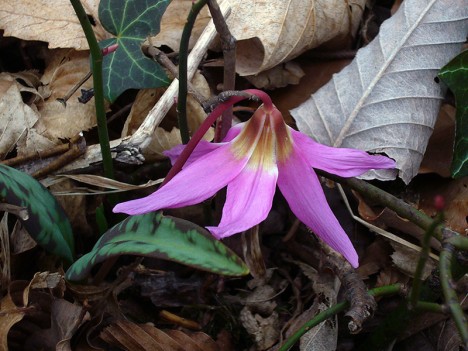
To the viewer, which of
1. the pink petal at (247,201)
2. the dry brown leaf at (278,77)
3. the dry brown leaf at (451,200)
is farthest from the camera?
the dry brown leaf at (278,77)

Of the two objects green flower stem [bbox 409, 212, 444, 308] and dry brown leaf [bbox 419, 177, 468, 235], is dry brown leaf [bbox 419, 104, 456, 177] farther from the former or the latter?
green flower stem [bbox 409, 212, 444, 308]

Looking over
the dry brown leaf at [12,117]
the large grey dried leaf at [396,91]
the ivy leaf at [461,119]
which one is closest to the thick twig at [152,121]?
the dry brown leaf at [12,117]

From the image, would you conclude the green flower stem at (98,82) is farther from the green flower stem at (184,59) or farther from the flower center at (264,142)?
the flower center at (264,142)

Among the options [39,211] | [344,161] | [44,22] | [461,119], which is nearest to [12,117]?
[44,22]

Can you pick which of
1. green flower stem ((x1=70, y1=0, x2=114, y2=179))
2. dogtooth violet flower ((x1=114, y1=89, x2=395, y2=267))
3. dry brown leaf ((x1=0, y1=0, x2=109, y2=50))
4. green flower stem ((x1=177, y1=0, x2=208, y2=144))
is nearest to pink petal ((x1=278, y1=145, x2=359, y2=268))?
dogtooth violet flower ((x1=114, y1=89, x2=395, y2=267))

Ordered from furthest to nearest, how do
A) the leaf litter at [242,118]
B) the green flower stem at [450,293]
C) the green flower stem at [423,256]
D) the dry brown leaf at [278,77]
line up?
the dry brown leaf at [278,77] → the leaf litter at [242,118] → the green flower stem at [450,293] → the green flower stem at [423,256]

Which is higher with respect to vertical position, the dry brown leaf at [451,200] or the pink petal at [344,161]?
the pink petal at [344,161]

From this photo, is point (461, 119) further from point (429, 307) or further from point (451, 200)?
point (429, 307)
